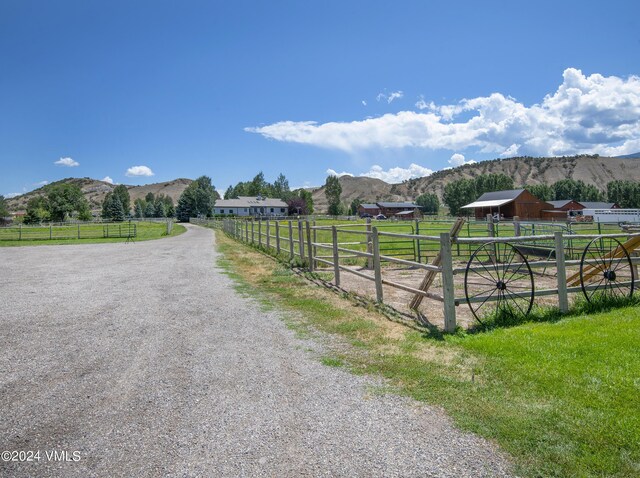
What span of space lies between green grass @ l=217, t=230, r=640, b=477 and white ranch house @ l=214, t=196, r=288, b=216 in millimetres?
104539

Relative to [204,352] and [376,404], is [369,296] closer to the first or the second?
[204,352]

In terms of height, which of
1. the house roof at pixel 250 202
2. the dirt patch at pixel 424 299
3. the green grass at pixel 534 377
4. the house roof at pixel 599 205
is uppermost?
the house roof at pixel 250 202

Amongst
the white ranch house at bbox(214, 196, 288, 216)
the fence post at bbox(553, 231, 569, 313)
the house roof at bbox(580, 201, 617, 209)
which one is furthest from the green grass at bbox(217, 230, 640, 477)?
the white ranch house at bbox(214, 196, 288, 216)

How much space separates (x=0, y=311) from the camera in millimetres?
7207

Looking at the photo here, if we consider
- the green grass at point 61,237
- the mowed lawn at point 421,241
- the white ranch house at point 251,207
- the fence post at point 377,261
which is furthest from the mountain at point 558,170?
the fence post at point 377,261

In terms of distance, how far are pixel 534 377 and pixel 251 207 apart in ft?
359

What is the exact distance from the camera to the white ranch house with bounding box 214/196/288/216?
11094 centimetres

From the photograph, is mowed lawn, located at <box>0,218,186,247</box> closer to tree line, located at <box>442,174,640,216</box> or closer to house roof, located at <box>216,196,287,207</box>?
house roof, located at <box>216,196,287,207</box>

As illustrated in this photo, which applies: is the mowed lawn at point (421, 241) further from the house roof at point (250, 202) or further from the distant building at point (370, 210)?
the house roof at point (250, 202)

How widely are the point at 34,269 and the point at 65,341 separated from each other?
31.7 feet

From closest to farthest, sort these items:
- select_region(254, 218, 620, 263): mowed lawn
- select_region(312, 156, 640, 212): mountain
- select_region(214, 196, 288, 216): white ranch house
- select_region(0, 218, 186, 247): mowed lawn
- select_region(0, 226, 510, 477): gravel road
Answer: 1. select_region(0, 226, 510, 477): gravel road
2. select_region(254, 218, 620, 263): mowed lawn
3. select_region(0, 218, 186, 247): mowed lawn
4. select_region(214, 196, 288, 216): white ranch house
5. select_region(312, 156, 640, 212): mountain

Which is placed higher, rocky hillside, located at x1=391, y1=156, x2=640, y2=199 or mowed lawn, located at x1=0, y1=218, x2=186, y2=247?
rocky hillside, located at x1=391, y1=156, x2=640, y2=199

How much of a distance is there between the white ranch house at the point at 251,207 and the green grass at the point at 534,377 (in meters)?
105

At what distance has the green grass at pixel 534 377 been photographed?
276 cm
